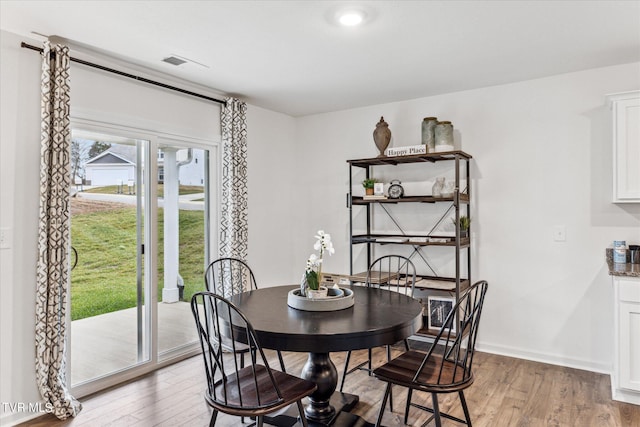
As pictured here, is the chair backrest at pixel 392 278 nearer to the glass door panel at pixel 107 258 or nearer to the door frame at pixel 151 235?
the door frame at pixel 151 235

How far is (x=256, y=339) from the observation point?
1.86 metres

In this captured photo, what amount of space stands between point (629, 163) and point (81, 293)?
4160 mm

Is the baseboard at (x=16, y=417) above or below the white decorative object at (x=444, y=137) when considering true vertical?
below

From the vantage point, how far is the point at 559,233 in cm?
349

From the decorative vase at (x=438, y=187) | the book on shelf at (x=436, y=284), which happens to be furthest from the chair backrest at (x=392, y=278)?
the decorative vase at (x=438, y=187)

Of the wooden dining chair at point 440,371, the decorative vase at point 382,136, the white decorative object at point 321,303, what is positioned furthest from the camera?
the decorative vase at point 382,136

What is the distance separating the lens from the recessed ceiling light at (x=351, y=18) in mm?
2348

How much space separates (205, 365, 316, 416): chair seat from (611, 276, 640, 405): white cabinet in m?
2.17

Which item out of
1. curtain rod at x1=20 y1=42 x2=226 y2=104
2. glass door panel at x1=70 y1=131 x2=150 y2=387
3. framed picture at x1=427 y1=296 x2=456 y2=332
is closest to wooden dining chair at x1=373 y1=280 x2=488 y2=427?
framed picture at x1=427 y1=296 x2=456 y2=332

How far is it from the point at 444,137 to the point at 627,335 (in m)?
2.04

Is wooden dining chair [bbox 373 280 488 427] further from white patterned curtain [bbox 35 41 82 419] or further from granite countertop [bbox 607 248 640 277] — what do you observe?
white patterned curtain [bbox 35 41 82 419]

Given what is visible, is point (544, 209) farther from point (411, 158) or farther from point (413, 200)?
point (411, 158)

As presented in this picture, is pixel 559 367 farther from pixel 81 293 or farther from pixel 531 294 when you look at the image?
pixel 81 293

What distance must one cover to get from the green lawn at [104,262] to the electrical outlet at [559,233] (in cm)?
343
